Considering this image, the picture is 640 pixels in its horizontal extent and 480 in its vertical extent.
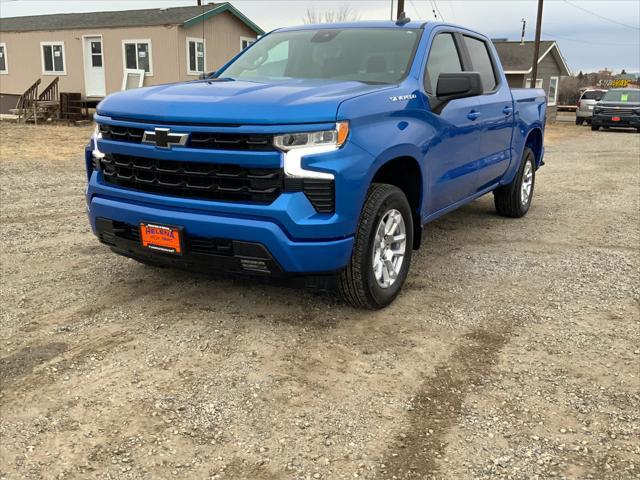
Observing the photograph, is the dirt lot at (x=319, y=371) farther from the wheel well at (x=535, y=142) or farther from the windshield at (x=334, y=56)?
the wheel well at (x=535, y=142)

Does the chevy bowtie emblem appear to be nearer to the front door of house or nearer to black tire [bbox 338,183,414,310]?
black tire [bbox 338,183,414,310]

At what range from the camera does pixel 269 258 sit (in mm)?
3607

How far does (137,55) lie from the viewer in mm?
22797

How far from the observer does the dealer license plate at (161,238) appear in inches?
148

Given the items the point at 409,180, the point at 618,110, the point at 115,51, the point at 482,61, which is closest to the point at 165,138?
the point at 409,180

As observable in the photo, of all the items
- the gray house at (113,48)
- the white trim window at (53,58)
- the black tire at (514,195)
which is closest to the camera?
the black tire at (514,195)

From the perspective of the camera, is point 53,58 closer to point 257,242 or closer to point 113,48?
point 113,48

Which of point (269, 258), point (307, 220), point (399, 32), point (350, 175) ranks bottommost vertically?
point (269, 258)

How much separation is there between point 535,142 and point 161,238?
5.35 meters

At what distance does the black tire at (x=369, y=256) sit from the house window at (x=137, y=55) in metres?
20.3

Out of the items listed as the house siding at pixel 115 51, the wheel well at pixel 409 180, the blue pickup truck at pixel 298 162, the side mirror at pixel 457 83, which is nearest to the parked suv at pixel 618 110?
the house siding at pixel 115 51

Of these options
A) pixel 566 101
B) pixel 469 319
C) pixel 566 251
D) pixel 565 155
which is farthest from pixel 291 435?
pixel 566 101

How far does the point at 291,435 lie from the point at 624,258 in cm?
426

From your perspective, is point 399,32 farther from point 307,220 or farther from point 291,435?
point 291,435
